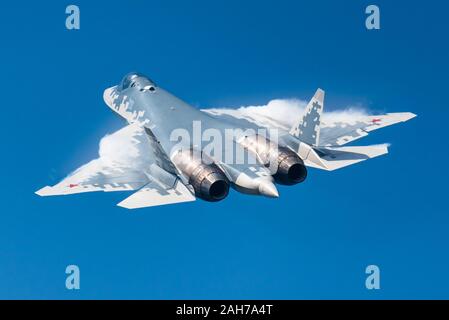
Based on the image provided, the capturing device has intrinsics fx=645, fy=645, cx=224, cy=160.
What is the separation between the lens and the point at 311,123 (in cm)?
2639

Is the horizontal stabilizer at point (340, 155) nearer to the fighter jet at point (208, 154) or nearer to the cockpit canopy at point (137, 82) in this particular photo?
the fighter jet at point (208, 154)

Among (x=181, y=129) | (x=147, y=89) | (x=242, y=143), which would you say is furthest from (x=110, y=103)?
(x=242, y=143)

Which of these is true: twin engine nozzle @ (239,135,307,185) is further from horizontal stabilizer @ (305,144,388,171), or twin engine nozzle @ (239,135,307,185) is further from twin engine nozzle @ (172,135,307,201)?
horizontal stabilizer @ (305,144,388,171)

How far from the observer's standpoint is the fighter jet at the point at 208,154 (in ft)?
79.7

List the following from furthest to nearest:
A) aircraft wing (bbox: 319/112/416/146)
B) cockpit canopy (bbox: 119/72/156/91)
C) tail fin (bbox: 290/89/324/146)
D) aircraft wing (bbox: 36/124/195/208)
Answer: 1. cockpit canopy (bbox: 119/72/156/91)
2. aircraft wing (bbox: 319/112/416/146)
3. tail fin (bbox: 290/89/324/146)
4. aircraft wing (bbox: 36/124/195/208)

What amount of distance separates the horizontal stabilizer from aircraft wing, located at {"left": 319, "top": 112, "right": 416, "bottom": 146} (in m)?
1.21

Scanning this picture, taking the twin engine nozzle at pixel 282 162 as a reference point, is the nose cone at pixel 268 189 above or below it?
below

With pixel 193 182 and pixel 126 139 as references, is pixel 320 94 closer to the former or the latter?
pixel 193 182

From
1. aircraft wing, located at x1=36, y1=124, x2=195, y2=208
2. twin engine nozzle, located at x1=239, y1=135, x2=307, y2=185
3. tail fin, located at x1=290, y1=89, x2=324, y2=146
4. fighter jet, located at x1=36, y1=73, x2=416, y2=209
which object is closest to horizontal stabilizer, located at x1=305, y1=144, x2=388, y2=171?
fighter jet, located at x1=36, y1=73, x2=416, y2=209

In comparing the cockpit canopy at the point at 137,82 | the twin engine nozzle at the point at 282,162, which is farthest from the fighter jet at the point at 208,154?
the cockpit canopy at the point at 137,82

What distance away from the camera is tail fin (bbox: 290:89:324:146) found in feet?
85.1

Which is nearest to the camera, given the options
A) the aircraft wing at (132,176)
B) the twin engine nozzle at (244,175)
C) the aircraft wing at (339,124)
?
the twin engine nozzle at (244,175)

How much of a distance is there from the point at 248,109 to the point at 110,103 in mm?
7067

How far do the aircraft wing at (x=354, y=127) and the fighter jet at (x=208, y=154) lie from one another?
4 centimetres
